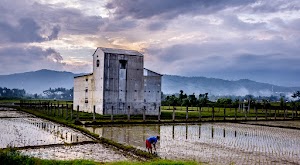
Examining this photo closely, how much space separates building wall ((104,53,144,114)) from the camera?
1586 inches

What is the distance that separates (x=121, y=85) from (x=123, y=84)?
12.9 inches

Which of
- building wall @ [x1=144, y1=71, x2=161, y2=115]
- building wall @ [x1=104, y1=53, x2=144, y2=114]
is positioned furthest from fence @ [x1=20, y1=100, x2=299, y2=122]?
building wall @ [x1=104, y1=53, x2=144, y2=114]

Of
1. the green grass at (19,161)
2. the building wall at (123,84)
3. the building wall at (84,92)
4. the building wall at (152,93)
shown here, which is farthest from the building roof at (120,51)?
the green grass at (19,161)

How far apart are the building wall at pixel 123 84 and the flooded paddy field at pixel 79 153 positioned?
891 inches

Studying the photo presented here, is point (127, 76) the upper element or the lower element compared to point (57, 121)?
upper

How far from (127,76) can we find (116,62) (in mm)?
2299

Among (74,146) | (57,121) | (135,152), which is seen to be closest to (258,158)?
(135,152)

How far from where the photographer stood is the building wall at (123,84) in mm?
40281

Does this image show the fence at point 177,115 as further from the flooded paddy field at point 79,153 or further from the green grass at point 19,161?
the green grass at point 19,161

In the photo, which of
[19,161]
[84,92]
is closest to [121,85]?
[84,92]

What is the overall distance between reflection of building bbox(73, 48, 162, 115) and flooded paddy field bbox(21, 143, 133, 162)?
73.8ft

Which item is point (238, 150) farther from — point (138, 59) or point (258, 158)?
point (138, 59)

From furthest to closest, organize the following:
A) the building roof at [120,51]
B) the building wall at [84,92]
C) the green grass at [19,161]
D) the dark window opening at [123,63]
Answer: the building wall at [84,92]
the dark window opening at [123,63]
the building roof at [120,51]
the green grass at [19,161]

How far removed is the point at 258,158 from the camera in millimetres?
14734
